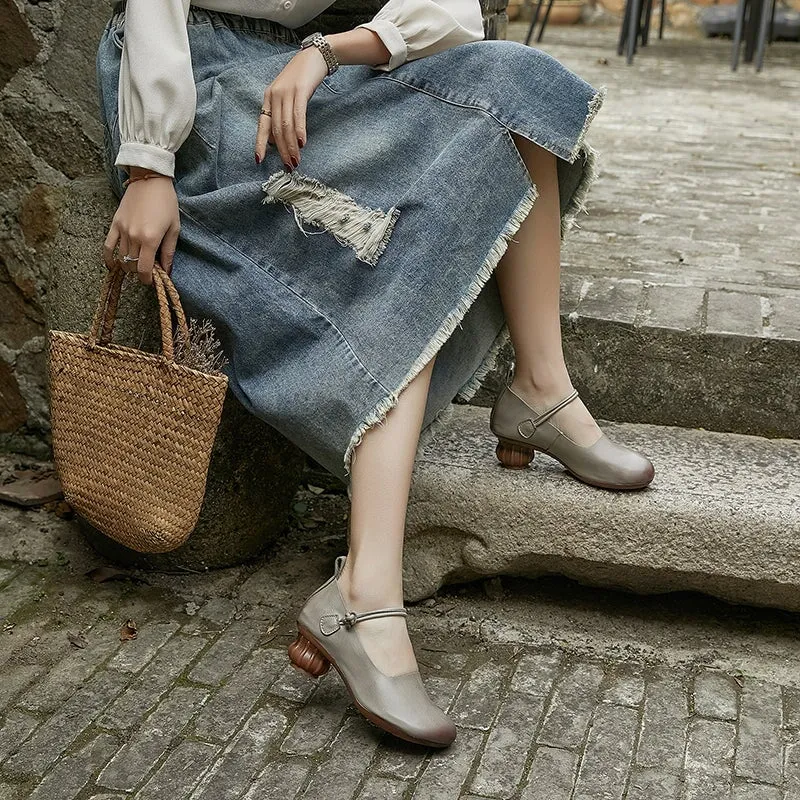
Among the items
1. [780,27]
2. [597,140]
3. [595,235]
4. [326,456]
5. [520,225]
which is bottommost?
[780,27]

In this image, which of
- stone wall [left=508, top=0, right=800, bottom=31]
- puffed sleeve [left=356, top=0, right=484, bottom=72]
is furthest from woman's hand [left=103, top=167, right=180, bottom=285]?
stone wall [left=508, top=0, right=800, bottom=31]

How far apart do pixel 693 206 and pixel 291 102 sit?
2042 millimetres

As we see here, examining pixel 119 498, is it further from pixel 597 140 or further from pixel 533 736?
pixel 597 140

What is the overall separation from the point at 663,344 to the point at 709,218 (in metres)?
1.19

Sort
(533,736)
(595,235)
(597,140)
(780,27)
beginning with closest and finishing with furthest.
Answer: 1. (533,736)
2. (595,235)
3. (597,140)
4. (780,27)

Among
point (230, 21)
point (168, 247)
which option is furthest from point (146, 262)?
point (230, 21)

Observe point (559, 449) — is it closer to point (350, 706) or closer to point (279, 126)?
point (350, 706)

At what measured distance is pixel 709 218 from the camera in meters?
3.53

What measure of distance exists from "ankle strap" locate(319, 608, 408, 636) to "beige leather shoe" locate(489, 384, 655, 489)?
1.59 feet

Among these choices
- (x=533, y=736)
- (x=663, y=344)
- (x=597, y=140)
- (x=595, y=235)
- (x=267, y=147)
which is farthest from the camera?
(x=597, y=140)

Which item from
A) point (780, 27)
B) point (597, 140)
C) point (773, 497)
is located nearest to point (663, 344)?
point (773, 497)

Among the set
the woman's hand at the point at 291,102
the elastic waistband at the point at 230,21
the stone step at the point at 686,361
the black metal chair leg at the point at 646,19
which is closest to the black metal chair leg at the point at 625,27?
the black metal chair leg at the point at 646,19

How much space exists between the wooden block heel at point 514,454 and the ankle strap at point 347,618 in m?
0.47

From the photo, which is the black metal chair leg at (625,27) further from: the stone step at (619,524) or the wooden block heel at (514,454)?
the wooden block heel at (514,454)
